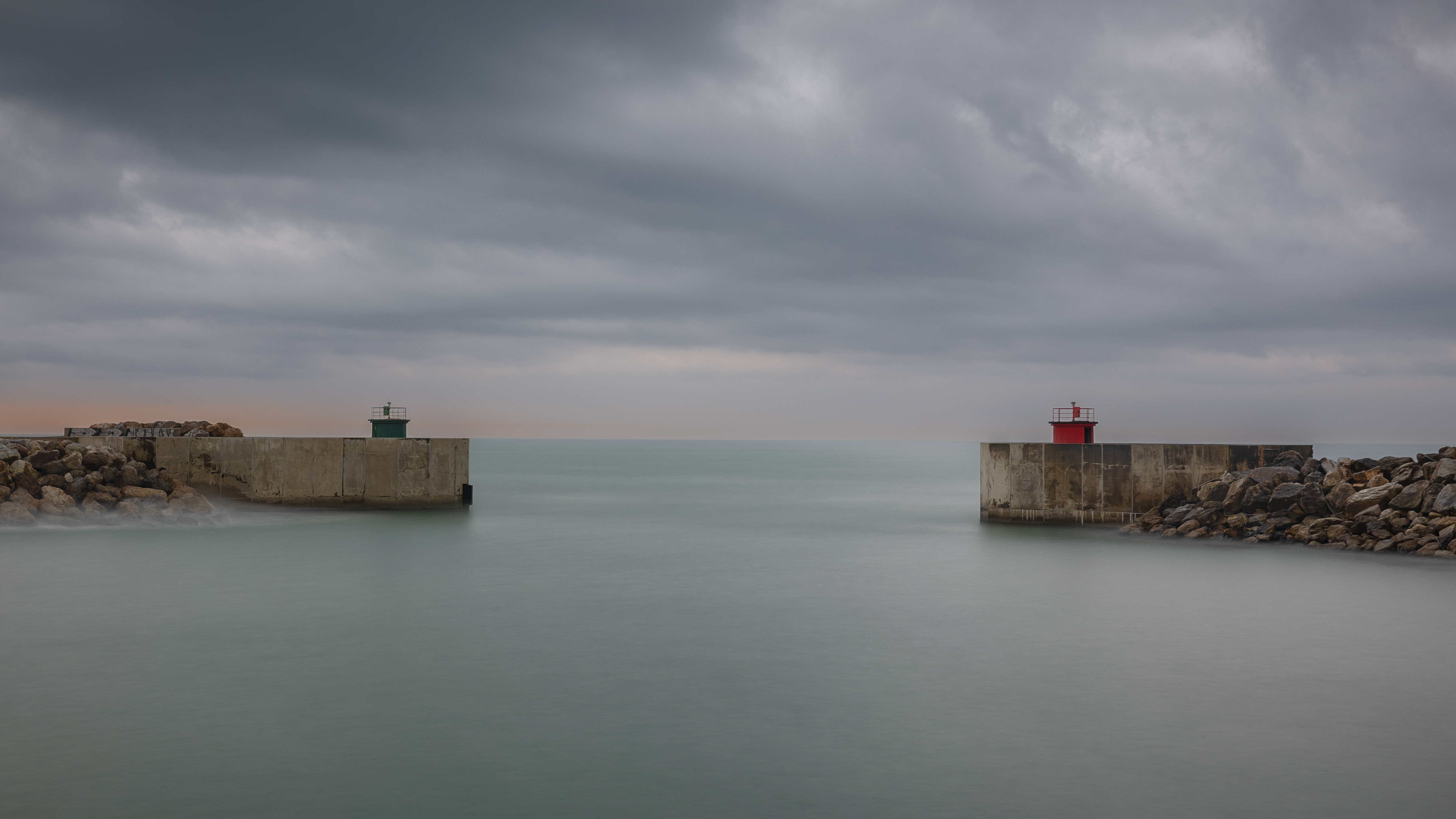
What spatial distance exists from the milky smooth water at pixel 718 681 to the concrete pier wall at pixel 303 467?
13.3 feet

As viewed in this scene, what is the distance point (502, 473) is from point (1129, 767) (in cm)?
5290

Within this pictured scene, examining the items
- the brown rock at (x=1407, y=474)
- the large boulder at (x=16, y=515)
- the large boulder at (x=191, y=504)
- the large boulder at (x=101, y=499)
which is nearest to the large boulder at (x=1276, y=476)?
the brown rock at (x=1407, y=474)

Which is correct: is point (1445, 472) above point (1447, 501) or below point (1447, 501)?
above

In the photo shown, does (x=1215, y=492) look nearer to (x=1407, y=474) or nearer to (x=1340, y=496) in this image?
(x=1340, y=496)

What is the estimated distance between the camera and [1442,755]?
669 centimetres

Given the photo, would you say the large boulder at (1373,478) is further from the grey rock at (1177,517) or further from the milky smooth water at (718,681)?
the grey rock at (1177,517)

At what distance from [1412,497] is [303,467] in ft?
72.6

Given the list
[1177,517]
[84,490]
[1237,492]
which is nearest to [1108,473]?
[1177,517]

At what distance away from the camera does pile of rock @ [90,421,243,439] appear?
2319 cm

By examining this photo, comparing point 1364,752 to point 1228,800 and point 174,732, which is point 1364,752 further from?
point 174,732

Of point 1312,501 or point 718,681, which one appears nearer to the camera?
point 718,681

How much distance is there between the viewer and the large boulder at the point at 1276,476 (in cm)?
1867

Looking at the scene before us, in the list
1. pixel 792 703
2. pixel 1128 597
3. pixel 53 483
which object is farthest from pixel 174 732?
pixel 53 483

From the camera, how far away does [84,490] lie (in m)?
20.1
